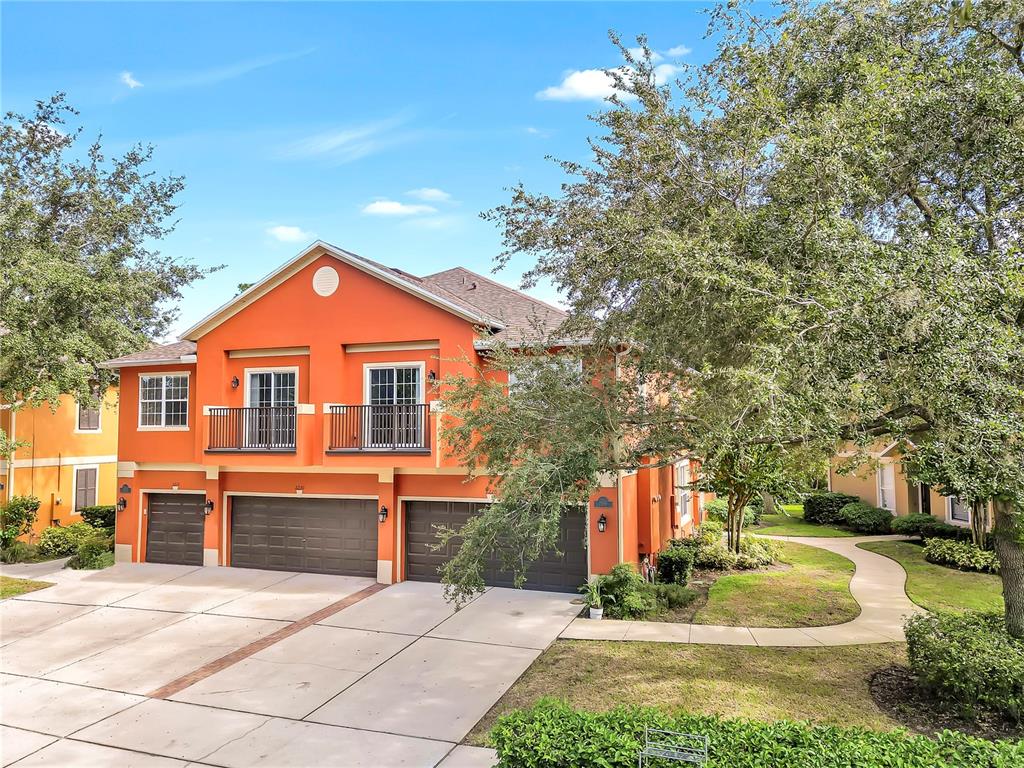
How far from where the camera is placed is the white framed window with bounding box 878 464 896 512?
2242 centimetres

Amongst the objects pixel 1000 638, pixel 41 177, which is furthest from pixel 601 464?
pixel 41 177

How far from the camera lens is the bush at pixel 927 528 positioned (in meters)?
17.8

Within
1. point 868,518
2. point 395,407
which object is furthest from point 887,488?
point 395,407

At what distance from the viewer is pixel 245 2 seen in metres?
10.3

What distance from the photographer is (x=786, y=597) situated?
520 inches

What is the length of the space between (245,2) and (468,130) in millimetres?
5220

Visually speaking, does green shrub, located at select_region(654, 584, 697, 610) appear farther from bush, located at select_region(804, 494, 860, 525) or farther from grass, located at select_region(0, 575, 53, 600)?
bush, located at select_region(804, 494, 860, 525)

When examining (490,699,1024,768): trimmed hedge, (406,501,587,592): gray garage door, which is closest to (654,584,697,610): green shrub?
(406,501,587,592): gray garage door

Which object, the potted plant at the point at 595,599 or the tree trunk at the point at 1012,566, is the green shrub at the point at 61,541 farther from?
the tree trunk at the point at 1012,566

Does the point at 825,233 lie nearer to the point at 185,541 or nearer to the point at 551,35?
the point at 551,35

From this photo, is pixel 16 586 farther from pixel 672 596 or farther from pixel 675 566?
pixel 675 566

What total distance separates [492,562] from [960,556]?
11845 millimetres

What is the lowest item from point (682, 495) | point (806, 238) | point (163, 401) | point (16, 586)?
point (16, 586)

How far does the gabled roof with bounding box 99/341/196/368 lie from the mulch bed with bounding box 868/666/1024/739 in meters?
16.3
